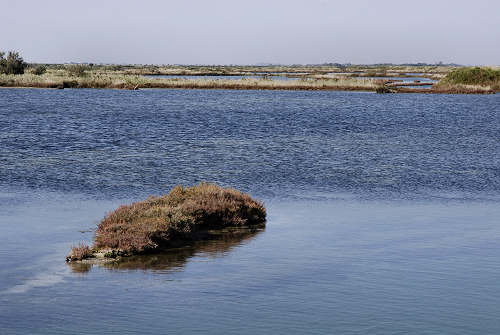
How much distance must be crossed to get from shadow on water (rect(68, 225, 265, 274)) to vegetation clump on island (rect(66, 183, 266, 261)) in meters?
0.43

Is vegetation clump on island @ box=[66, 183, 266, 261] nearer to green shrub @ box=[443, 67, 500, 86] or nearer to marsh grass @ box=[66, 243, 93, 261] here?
marsh grass @ box=[66, 243, 93, 261]

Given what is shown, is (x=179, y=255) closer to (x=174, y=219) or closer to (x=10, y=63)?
(x=174, y=219)

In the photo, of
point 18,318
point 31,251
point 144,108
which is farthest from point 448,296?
point 144,108

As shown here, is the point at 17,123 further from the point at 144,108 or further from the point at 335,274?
the point at 335,274

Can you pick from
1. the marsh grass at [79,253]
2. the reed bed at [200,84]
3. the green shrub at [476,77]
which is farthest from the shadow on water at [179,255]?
the green shrub at [476,77]

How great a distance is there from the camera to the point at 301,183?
32875 millimetres

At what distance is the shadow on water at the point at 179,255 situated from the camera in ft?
59.8

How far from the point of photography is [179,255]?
64.5ft

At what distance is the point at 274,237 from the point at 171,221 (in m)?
3.35

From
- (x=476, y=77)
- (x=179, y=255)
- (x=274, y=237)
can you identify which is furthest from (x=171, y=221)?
(x=476, y=77)

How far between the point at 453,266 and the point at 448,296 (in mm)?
2912

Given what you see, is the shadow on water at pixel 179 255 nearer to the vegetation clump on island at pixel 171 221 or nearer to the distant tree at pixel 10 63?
the vegetation clump on island at pixel 171 221

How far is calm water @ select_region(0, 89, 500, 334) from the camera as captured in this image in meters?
14.5

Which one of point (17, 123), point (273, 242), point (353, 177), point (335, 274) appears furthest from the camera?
point (17, 123)
